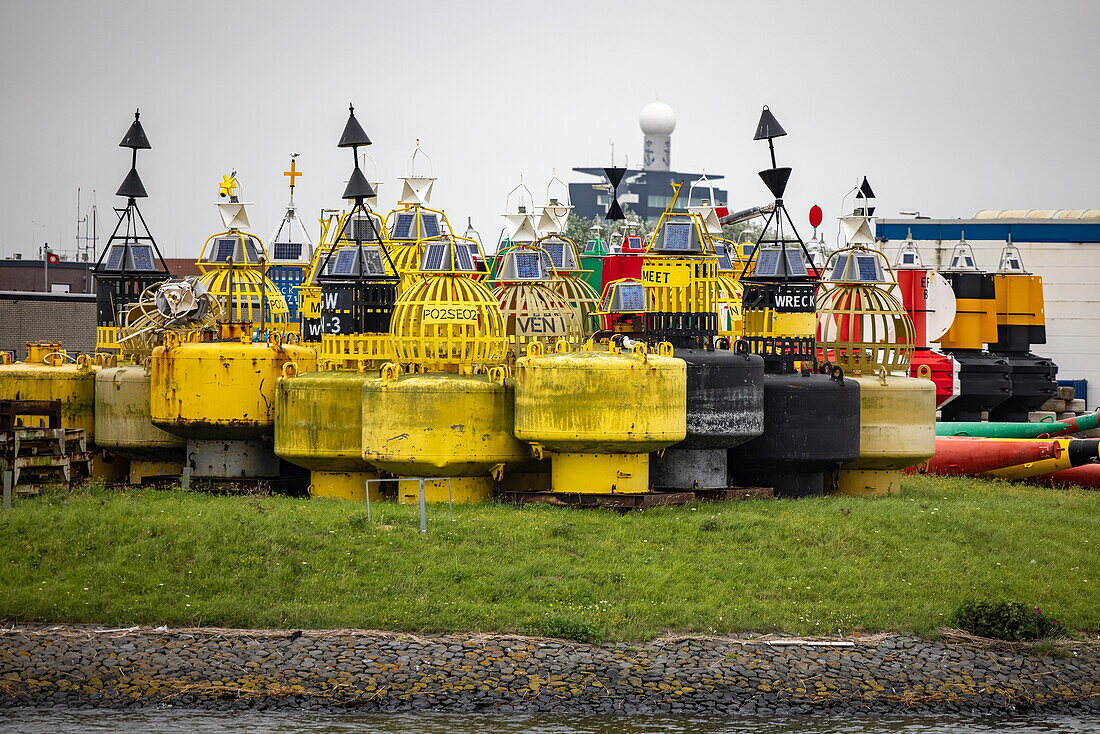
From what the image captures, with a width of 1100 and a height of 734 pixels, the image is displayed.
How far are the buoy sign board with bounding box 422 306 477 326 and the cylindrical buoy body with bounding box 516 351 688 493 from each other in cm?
185

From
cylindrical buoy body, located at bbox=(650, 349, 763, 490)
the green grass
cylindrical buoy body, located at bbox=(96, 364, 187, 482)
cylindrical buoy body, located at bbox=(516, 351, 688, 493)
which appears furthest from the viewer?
cylindrical buoy body, located at bbox=(96, 364, 187, 482)

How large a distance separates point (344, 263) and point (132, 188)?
31.5 ft

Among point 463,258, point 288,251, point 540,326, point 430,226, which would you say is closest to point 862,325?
point 540,326

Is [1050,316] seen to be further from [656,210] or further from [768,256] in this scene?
[656,210]

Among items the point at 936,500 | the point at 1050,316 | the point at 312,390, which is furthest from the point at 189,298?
the point at 1050,316

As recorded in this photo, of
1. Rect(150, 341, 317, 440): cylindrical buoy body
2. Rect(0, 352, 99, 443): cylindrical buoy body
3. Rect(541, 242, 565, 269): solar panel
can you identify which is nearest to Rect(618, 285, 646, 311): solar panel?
Rect(150, 341, 317, 440): cylindrical buoy body

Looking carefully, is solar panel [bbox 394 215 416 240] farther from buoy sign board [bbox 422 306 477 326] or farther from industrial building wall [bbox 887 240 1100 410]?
industrial building wall [bbox 887 240 1100 410]

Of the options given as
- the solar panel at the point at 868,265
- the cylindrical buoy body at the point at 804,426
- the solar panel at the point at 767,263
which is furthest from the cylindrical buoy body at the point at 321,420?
the solar panel at the point at 868,265

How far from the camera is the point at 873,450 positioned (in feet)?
97.1

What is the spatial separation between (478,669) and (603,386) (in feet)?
20.9

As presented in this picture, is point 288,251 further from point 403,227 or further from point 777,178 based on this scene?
point 777,178

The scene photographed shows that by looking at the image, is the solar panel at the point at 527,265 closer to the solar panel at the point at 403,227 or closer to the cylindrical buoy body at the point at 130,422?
the solar panel at the point at 403,227

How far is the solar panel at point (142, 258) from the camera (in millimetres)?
37719

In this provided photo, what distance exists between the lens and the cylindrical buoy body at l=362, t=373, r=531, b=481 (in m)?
26.1
